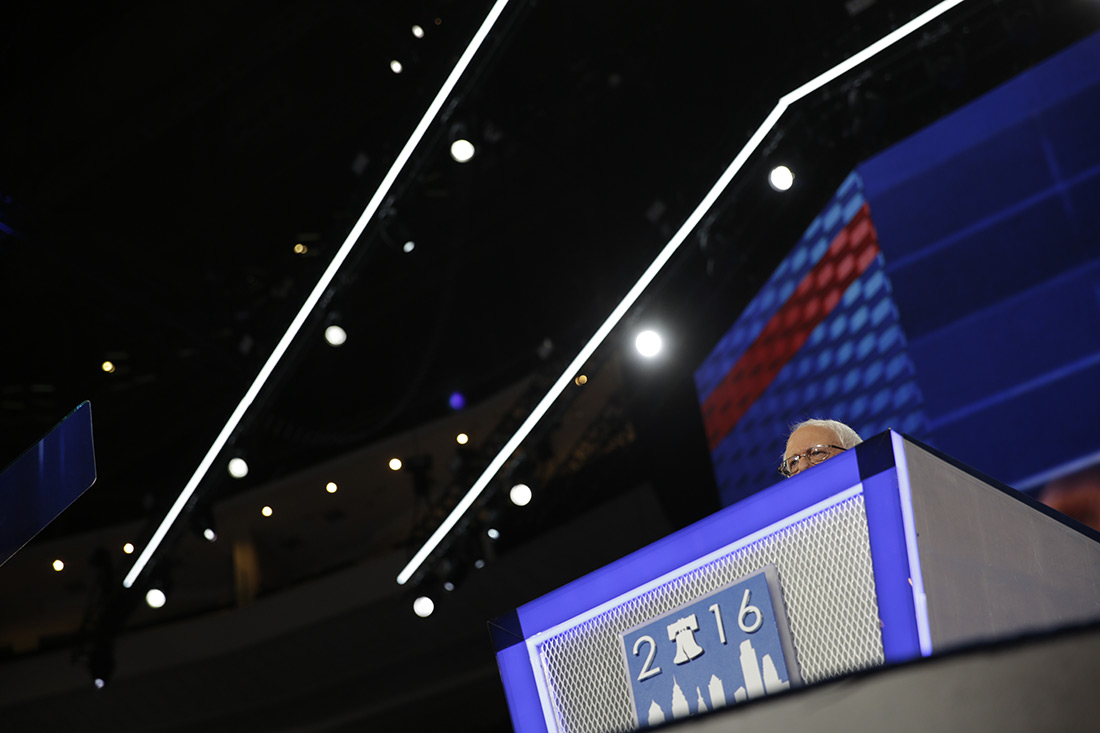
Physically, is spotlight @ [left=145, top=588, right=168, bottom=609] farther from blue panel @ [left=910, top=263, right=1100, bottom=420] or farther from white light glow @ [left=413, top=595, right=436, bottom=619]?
blue panel @ [left=910, top=263, right=1100, bottom=420]

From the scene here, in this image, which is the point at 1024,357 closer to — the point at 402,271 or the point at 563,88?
the point at 563,88

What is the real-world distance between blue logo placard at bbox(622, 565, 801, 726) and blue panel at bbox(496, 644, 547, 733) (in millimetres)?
187

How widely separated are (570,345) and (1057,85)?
241cm

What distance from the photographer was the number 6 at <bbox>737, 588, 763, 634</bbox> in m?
1.09

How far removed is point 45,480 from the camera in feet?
4.86

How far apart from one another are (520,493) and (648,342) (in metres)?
1.90

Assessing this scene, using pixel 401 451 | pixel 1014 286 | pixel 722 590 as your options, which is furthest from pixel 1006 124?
pixel 401 451

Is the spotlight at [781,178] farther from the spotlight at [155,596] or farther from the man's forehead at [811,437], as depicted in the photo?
the spotlight at [155,596]

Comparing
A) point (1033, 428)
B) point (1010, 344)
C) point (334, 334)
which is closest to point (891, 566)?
point (1033, 428)

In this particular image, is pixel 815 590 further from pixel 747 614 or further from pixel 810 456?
pixel 810 456

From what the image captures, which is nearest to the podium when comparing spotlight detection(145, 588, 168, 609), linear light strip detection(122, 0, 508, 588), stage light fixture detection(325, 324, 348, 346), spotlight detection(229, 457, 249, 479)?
linear light strip detection(122, 0, 508, 588)

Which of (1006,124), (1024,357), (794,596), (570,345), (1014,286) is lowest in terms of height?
(794,596)

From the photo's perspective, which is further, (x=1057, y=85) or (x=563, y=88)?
(x=563, y=88)

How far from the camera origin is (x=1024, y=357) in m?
4.17
